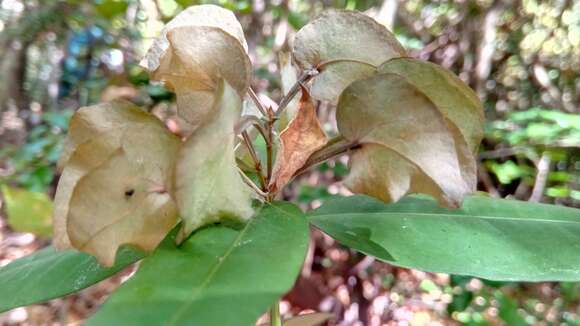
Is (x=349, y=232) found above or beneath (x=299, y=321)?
above

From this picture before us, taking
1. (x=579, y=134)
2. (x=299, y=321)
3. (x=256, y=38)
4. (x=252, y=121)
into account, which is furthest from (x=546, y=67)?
(x=252, y=121)

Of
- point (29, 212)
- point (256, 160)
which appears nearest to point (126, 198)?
point (256, 160)

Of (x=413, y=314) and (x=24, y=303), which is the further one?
(x=413, y=314)

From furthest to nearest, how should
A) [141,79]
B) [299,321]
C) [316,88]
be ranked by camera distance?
[141,79] < [299,321] < [316,88]

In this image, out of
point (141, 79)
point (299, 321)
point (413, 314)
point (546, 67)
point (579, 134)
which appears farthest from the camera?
point (546, 67)

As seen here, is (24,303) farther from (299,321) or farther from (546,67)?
(546,67)

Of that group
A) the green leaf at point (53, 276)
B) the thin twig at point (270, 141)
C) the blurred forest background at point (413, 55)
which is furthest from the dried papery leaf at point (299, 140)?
the blurred forest background at point (413, 55)

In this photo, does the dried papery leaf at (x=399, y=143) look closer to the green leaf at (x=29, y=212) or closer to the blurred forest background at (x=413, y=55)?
the green leaf at (x=29, y=212)

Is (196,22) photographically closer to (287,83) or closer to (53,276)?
(287,83)
